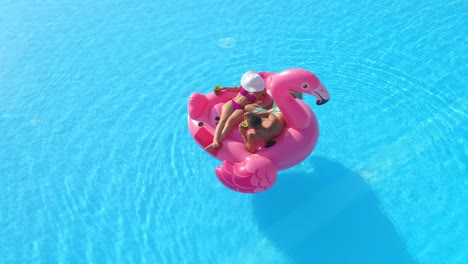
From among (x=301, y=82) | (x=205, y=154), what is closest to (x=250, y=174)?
(x=301, y=82)

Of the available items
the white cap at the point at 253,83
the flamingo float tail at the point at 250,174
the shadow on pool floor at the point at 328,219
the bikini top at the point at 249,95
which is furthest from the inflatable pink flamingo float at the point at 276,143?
the shadow on pool floor at the point at 328,219

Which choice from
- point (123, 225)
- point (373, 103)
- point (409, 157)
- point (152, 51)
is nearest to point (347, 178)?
point (409, 157)

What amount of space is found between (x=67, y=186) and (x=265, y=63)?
2.53 metres

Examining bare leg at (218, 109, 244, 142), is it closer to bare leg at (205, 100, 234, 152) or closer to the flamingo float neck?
bare leg at (205, 100, 234, 152)

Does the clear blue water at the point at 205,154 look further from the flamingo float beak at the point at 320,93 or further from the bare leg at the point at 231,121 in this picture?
the flamingo float beak at the point at 320,93

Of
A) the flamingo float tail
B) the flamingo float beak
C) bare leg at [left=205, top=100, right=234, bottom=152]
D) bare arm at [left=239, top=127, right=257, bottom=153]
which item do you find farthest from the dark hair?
the flamingo float beak

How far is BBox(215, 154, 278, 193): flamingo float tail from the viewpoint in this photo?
11.2 ft

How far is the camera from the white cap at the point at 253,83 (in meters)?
3.77

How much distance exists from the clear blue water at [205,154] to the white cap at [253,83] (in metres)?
0.88

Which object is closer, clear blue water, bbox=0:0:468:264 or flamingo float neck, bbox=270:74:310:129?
flamingo float neck, bbox=270:74:310:129

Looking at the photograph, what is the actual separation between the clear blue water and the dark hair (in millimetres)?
834

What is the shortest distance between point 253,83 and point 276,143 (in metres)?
0.53

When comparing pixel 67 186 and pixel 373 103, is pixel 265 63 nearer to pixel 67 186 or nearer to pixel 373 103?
pixel 373 103

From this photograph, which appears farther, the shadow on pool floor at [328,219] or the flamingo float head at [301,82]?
the shadow on pool floor at [328,219]
